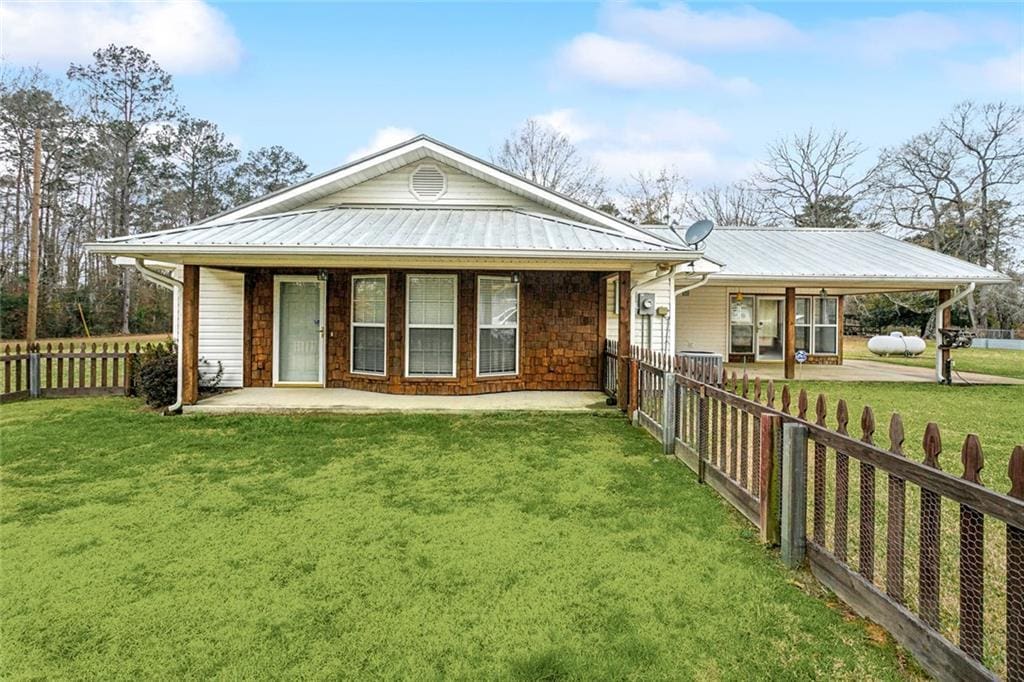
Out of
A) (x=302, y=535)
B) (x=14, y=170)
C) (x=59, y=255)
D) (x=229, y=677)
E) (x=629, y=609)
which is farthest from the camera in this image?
(x=59, y=255)

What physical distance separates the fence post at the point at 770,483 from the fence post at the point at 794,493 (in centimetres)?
13


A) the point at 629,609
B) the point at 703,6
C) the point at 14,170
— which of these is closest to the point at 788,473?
the point at 629,609

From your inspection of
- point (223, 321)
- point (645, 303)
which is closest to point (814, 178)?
point (645, 303)

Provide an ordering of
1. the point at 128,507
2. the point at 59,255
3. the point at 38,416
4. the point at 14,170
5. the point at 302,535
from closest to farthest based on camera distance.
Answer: the point at 302,535 → the point at 128,507 → the point at 38,416 → the point at 14,170 → the point at 59,255

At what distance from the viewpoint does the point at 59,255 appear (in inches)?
1011

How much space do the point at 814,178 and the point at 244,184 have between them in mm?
34760

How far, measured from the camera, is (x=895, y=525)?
7.73ft

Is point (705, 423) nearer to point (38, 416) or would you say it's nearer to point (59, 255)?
point (38, 416)

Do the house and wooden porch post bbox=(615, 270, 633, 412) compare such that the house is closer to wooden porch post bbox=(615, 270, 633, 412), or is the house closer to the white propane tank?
wooden porch post bbox=(615, 270, 633, 412)

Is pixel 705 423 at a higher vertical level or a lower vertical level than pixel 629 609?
higher

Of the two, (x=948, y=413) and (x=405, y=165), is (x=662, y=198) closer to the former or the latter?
(x=405, y=165)

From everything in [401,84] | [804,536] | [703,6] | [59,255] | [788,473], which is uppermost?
[401,84]

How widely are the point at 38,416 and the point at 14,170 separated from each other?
24.6 meters

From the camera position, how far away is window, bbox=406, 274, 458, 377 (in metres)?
8.46
